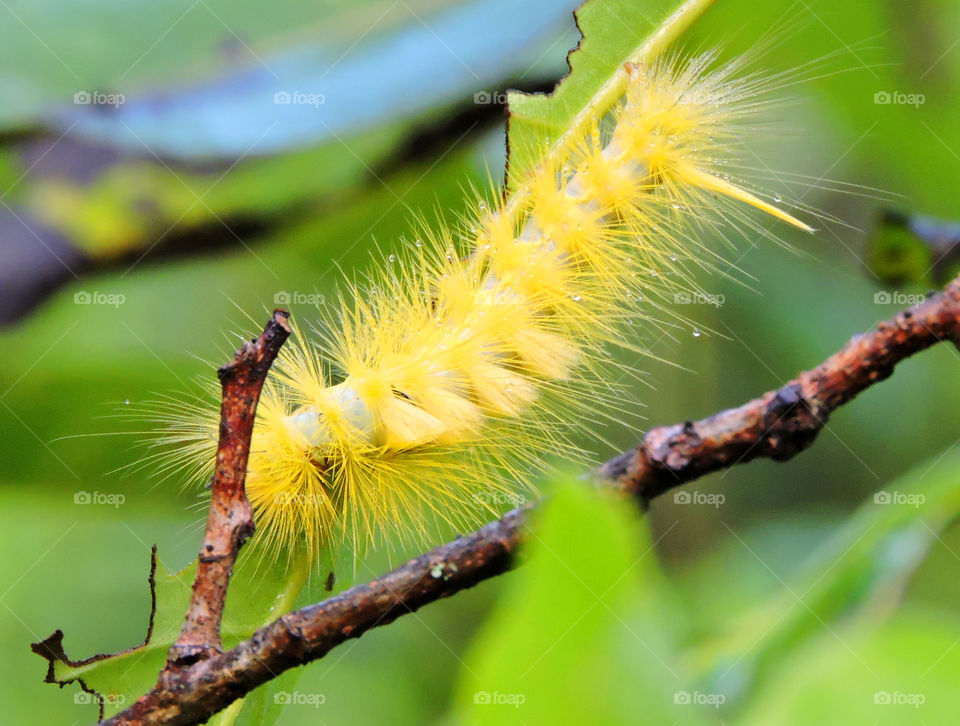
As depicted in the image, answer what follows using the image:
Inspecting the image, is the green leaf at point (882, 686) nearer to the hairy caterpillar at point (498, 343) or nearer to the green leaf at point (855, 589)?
the green leaf at point (855, 589)

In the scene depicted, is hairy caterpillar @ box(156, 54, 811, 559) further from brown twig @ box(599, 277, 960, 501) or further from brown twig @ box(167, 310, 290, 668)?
brown twig @ box(599, 277, 960, 501)

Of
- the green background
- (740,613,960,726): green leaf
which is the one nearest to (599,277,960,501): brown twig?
(740,613,960,726): green leaf

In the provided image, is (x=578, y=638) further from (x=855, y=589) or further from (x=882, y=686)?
(x=855, y=589)

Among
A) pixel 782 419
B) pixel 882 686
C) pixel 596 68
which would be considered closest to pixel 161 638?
pixel 782 419

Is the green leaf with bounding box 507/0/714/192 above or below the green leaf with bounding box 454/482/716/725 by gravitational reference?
above

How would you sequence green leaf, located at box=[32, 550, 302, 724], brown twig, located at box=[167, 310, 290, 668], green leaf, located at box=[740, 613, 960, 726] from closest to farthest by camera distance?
1. green leaf, located at box=[740, 613, 960, 726]
2. brown twig, located at box=[167, 310, 290, 668]
3. green leaf, located at box=[32, 550, 302, 724]

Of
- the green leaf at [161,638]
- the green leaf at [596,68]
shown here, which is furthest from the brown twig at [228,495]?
the green leaf at [596,68]

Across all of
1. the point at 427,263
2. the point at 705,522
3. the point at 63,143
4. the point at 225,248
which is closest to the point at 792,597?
the point at 427,263
